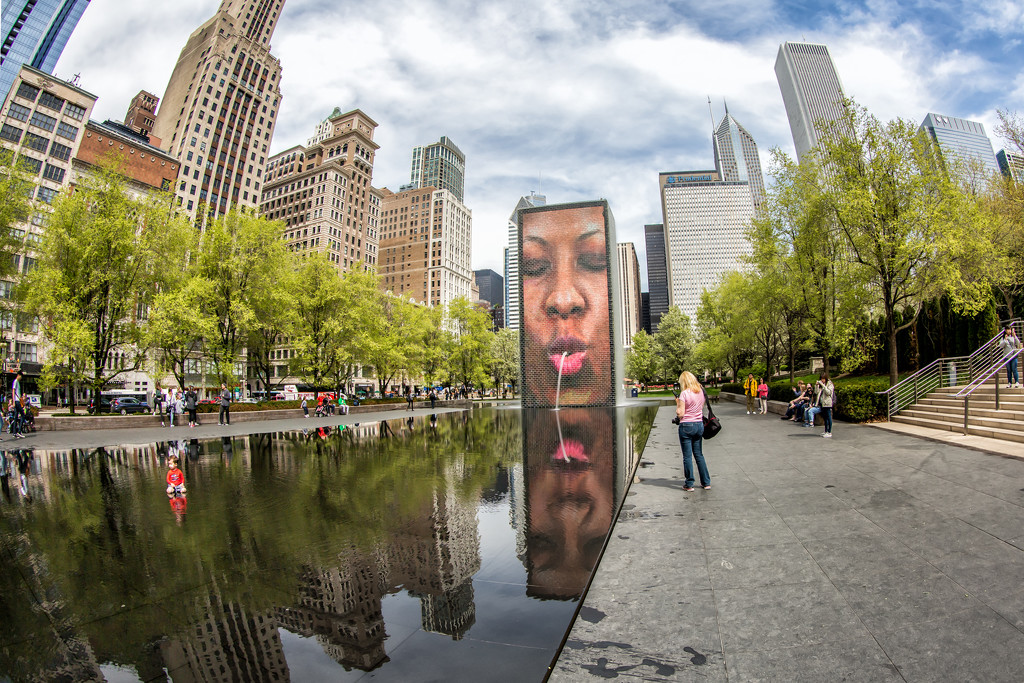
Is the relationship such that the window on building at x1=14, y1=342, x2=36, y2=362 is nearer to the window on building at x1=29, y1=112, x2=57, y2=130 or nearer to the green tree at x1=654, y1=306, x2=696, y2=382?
the window on building at x1=29, y1=112, x2=57, y2=130

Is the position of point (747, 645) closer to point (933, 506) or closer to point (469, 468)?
point (933, 506)

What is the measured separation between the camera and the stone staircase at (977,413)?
9.86m

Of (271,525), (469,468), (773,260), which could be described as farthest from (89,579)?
(773,260)

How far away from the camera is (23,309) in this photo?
21984 mm

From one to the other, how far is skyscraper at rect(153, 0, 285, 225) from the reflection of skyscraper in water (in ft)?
285

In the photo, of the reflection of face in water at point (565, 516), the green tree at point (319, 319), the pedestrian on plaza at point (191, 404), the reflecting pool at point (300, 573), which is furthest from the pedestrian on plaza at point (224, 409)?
the reflection of face in water at point (565, 516)

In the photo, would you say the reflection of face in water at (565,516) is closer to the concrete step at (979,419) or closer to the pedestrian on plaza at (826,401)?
the pedestrian on plaza at (826,401)

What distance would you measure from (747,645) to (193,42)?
12250cm

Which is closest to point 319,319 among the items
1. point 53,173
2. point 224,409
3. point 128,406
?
point 224,409

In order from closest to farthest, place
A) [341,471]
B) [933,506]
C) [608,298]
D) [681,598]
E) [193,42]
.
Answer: [681,598], [933,506], [341,471], [608,298], [193,42]

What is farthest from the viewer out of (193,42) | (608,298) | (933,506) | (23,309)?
(193,42)

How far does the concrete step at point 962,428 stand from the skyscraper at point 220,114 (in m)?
86.6

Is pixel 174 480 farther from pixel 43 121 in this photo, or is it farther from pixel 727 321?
pixel 43 121

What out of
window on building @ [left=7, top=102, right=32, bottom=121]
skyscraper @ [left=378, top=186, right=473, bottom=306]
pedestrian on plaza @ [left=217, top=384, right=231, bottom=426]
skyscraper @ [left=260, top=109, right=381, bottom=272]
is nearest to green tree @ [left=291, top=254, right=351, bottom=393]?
pedestrian on plaza @ [left=217, top=384, right=231, bottom=426]
